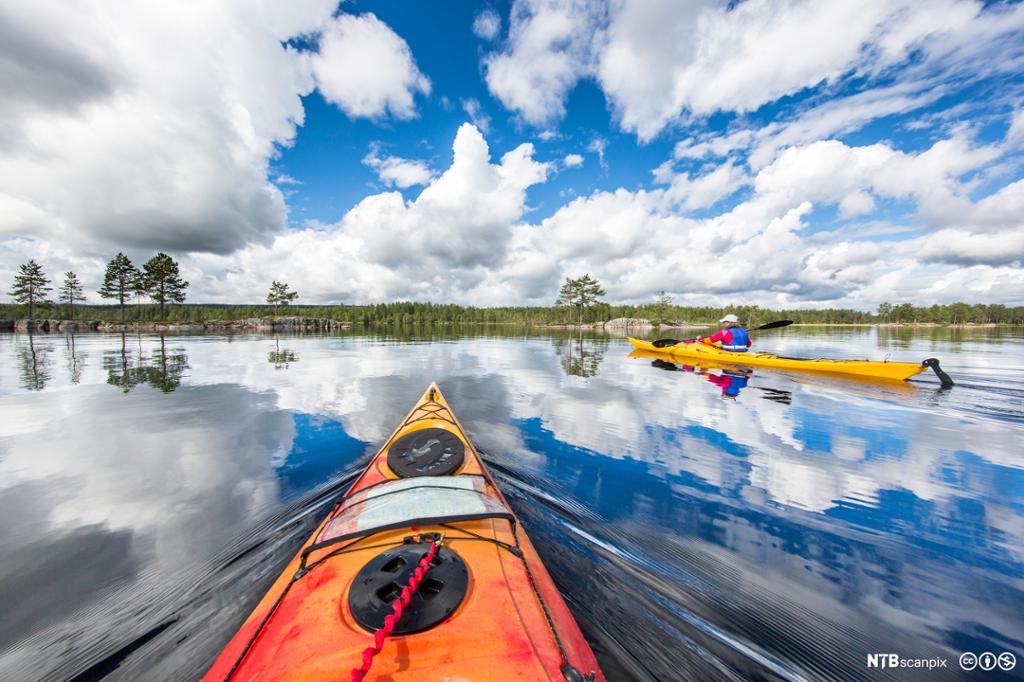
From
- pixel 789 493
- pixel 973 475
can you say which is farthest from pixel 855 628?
pixel 973 475

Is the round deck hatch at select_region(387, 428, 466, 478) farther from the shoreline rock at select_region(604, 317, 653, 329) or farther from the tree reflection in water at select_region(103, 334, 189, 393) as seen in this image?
the shoreline rock at select_region(604, 317, 653, 329)

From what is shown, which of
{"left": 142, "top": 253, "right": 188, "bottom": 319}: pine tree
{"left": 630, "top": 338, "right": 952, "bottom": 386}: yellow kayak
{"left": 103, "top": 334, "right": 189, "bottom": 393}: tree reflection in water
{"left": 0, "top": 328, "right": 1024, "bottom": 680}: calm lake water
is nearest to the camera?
{"left": 0, "top": 328, "right": 1024, "bottom": 680}: calm lake water

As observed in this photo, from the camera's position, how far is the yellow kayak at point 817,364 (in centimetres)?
1349

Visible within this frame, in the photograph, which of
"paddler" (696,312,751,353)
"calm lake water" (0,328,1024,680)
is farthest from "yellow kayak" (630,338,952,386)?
"calm lake water" (0,328,1024,680)

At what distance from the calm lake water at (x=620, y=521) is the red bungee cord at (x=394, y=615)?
1.74 meters

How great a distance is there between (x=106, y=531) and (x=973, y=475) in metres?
13.2

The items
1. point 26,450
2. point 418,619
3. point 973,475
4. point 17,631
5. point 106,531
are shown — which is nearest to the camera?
point 418,619

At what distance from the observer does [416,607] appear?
226cm

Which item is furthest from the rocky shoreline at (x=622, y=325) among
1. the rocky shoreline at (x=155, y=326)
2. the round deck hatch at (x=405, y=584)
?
the round deck hatch at (x=405, y=584)

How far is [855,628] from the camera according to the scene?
315 centimetres

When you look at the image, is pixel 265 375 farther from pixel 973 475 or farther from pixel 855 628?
pixel 973 475

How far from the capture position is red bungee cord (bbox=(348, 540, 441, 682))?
1718 mm

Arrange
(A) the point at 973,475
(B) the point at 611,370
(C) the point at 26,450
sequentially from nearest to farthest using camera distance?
(A) the point at 973,475 < (C) the point at 26,450 < (B) the point at 611,370

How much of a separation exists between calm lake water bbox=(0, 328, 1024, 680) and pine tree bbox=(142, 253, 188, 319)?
203 feet
